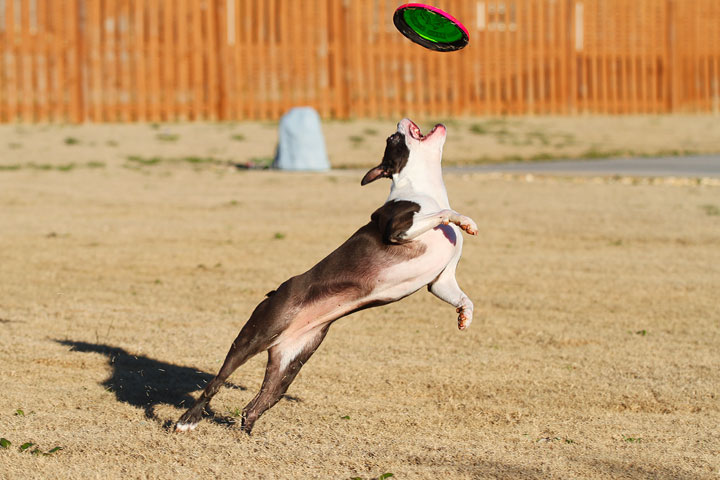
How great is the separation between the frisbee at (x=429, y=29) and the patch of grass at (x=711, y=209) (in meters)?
8.76

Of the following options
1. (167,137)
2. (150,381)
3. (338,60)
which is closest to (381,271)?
(150,381)

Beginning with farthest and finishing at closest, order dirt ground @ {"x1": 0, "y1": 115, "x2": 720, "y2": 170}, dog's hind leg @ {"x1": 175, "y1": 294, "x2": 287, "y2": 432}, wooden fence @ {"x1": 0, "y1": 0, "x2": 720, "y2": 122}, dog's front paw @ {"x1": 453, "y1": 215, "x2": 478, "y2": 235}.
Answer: wooden fence @ {"x1": 0, "y1": 0, "x2": 720, "y2": 122}, dirt ground @ {"x1": 0, "y1": 115, "x2": 720, "y2": 170}, dog's hind leg @ {"x1": 175, "y1": 294, "x2": 287, "y2": 432}, dog's front paw @ {"x1": 453, "y1": 215, "x2": 478, "y2": 235}

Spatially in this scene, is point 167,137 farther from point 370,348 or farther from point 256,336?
point 256,336

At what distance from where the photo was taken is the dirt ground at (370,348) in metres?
4.93

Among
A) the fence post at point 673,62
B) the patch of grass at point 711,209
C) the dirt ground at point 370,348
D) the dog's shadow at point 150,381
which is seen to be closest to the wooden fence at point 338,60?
the fence post at point 673,62

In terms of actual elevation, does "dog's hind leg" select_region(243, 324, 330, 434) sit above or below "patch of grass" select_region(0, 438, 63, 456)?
above

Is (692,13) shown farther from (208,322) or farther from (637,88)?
(208,322)

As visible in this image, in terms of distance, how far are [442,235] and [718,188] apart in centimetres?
1127

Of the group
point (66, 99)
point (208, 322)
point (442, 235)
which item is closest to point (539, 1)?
point (66, 99)

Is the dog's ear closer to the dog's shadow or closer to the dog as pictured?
the dog

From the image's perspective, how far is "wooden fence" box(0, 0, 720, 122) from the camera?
2133 centimetres

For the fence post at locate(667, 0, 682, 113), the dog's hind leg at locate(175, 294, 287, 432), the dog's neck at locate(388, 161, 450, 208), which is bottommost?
the dog's hind leg at locate(175, 294, 287, 432)

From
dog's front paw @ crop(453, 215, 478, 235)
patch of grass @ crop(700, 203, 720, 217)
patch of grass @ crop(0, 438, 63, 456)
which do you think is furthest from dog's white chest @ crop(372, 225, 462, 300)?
patch of grass @ crop(700, 203, 720, 217)

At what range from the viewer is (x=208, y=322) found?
7.87 m
